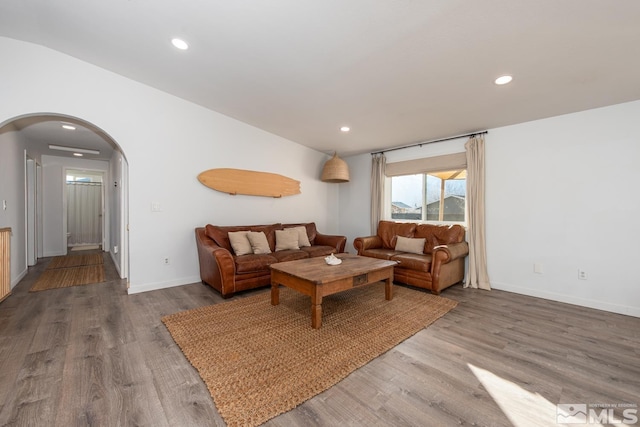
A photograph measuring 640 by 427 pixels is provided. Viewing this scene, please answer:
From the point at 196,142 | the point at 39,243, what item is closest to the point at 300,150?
the point at 196,142

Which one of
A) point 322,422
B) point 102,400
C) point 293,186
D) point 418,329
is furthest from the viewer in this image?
point 293,186

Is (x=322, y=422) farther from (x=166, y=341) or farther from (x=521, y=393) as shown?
(x=166, y=341)

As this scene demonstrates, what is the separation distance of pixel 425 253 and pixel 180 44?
4169mm

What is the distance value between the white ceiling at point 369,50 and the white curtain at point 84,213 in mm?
6191

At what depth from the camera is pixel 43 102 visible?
2.85 meters

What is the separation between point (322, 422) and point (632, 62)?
3.69m

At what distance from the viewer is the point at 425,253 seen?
13.7ft

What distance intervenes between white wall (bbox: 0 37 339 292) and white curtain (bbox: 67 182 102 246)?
19.3 ft

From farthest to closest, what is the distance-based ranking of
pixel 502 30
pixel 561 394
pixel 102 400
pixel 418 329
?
pixel 418 329 < pixel 502 30 < pixel 561 394 < pixel 102 400

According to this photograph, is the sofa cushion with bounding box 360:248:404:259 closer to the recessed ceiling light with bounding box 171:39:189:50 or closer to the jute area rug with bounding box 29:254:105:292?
the recessed ceiling light with bounding box 171:39:189:50

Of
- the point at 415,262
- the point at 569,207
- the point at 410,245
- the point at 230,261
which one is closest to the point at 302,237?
the point at 230,261

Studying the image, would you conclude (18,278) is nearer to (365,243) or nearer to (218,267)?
(218,267)

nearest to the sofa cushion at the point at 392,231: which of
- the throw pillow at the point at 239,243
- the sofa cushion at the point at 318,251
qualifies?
the sofa cushion at the point at 318,251

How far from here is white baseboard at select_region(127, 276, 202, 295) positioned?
3.38 meters
